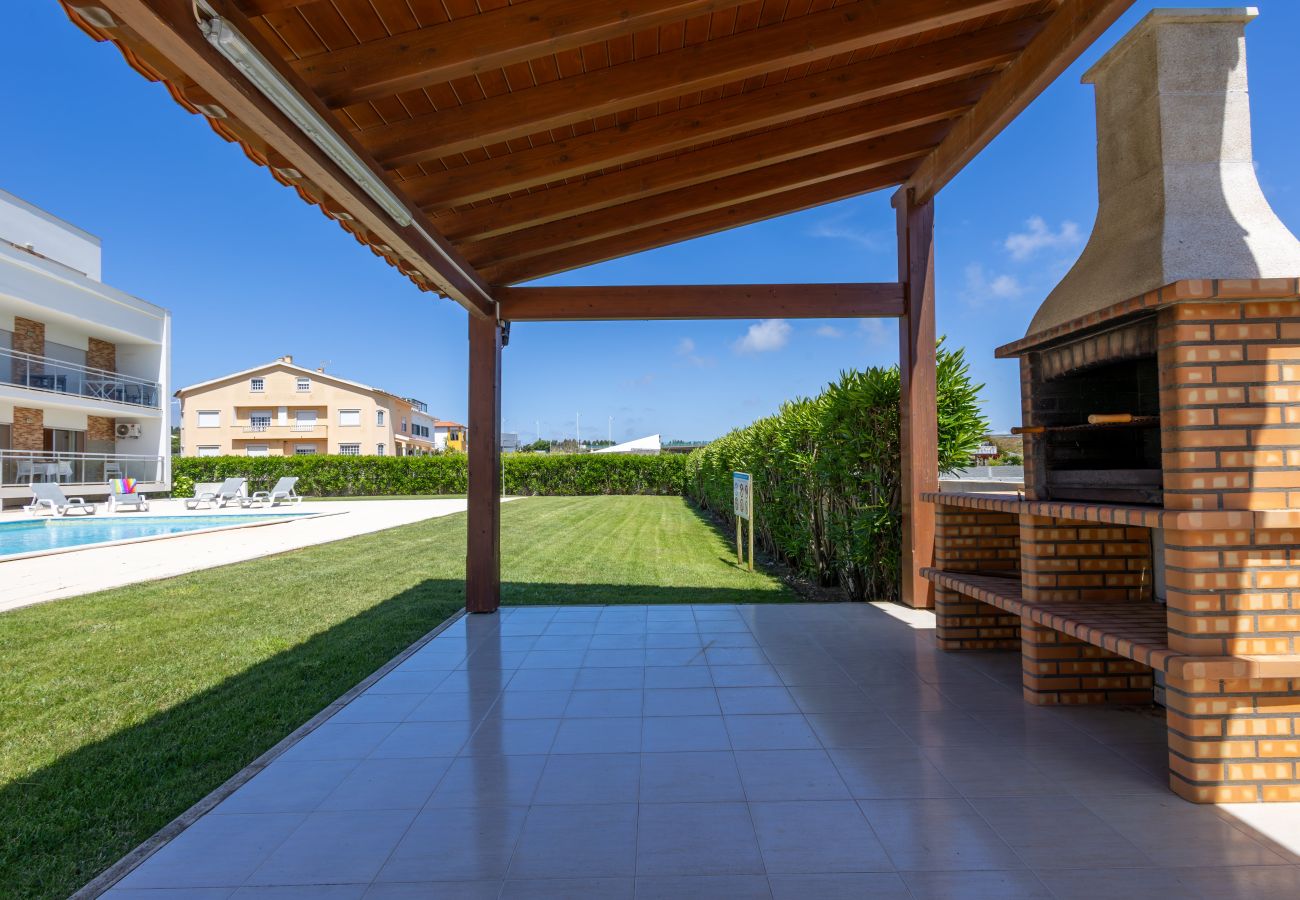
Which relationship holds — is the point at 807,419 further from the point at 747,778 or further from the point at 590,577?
the point at 747,778

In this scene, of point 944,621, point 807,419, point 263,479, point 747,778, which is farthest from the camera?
point 263,479

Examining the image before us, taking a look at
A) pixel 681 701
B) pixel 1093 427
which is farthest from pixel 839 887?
Answer: pixel 1093 427

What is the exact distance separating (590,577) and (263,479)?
25.1 m

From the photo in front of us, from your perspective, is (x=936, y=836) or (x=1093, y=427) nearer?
(x=936, y=836)

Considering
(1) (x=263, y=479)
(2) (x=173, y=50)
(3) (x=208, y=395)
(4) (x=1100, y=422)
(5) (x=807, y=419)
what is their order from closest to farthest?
(2) (x=173, y=50) → (4) (x=1100, y=422) → (5) (x=807, y=419) → (1) (x=263, y=479) → (3) (x=208, y=395)

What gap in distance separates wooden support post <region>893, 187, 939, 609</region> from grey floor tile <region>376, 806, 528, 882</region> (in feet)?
14.9

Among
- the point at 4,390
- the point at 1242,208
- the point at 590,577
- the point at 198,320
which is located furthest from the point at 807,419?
the point at 198,320

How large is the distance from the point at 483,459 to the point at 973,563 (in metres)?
4.14

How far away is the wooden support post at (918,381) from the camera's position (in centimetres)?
603

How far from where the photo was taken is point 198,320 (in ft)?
115

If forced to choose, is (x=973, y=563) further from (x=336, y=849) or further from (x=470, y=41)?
(x=470, y=41)

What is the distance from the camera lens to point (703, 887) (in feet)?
7.12

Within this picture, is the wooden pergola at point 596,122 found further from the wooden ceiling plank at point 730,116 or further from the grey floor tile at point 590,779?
the grey floor tile at point 590,779

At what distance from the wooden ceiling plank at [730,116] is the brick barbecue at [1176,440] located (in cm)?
78
